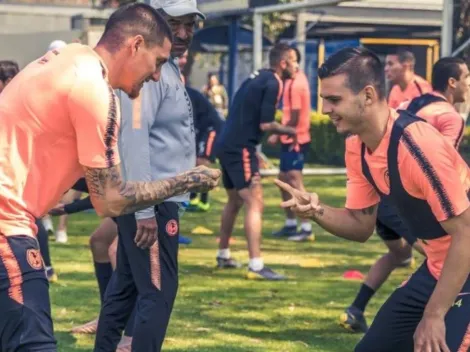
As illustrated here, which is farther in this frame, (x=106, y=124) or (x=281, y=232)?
(x=281, y=232)

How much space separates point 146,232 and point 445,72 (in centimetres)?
328

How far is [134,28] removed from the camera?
15.3 feet

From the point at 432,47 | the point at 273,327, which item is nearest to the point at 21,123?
the point at 273,327

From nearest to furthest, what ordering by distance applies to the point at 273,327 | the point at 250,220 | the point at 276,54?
the point at 273,327 → the point at 250,220 → the point at 276,54

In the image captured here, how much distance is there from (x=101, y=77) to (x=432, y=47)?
18.3 meters

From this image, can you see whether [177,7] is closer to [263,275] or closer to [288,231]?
[263,275]

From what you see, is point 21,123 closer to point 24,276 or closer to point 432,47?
point 24,276

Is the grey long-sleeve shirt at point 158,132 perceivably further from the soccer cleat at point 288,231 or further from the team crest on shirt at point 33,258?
the soccer cleat at point 288,231

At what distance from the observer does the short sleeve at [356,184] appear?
16.6 ft

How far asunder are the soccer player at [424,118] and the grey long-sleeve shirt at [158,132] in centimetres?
230

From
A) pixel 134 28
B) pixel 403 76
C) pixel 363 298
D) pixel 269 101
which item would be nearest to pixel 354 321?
pixel 363 298

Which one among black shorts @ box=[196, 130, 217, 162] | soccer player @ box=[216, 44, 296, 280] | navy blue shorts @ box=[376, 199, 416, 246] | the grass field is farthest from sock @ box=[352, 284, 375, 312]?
black shorts @ box=[196, 130, 217, 162]

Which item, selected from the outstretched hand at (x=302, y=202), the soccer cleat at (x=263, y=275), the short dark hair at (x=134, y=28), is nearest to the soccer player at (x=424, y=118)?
the soccer cleat at (x=263, y=275)

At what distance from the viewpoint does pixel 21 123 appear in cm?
427
